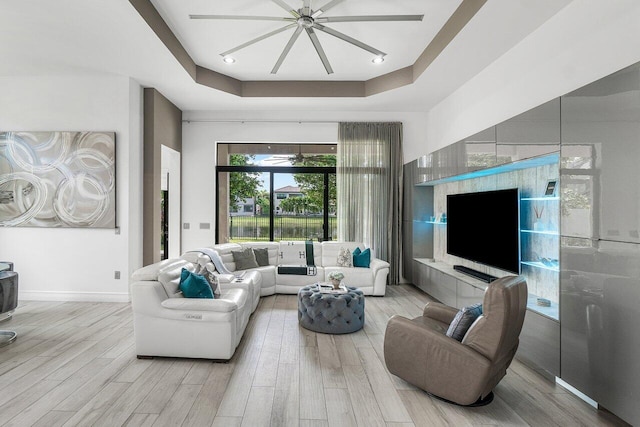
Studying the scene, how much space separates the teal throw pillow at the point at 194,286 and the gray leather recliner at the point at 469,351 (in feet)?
5.70

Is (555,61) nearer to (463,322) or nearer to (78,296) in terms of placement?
(463,322)

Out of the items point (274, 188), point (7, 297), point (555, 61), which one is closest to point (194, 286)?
point (7, 297)

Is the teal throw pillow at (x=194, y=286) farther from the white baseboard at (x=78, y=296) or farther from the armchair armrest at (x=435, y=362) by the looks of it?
the white baseboard at (x=78, y=296)

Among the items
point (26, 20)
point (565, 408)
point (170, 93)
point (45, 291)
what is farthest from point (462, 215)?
point (45, 291)

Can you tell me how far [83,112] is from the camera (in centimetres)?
477

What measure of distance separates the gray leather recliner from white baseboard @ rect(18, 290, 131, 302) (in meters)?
3.99

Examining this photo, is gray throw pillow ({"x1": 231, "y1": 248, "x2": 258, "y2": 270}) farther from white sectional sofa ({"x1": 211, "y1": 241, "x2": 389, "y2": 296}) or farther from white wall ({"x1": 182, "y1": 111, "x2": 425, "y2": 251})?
white wall ({"x1": 182, "y1": 111, "x2": 425, "y2": 251})

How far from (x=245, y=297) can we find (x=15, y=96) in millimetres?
4433

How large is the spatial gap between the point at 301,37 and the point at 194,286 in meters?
3.04

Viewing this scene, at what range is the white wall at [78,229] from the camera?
4734mm

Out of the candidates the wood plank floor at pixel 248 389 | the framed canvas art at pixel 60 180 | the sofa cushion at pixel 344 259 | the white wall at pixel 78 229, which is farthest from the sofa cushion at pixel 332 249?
the framed canvas art at pixel 60 180

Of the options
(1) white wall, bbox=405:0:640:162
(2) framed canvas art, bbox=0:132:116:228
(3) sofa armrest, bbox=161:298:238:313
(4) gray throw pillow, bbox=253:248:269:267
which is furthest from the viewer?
(4) gray throw pillow, bbox=253:248:269:267

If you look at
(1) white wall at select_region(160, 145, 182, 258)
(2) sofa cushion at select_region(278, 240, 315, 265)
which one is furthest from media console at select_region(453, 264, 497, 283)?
(1) white wall at select_region(160, 145, 182, 258)

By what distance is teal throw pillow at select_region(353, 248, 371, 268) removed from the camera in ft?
18.3
